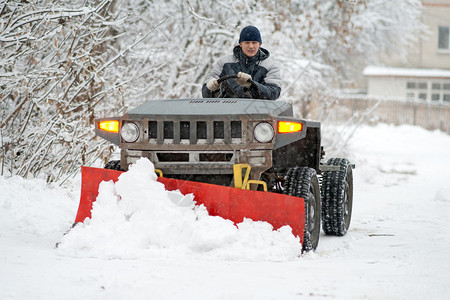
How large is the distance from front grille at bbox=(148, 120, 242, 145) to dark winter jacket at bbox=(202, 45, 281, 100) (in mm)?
1051

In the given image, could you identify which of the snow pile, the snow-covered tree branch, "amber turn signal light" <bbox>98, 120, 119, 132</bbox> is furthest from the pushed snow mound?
the snow-covered tree branch

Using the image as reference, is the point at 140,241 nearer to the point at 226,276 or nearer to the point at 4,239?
the point at 226,276

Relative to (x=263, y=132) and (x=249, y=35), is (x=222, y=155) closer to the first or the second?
(x=263, y=132)

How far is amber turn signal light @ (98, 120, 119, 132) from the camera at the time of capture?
5.69 meters

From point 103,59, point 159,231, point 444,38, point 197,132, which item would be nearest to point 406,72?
point 444,38

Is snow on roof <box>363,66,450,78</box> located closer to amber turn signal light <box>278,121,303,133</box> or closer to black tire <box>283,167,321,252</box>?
black tire <box>283,167,321,252</box>

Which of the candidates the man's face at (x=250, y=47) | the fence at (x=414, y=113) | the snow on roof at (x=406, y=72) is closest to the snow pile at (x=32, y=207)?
the man's face at (x=250, y=47)

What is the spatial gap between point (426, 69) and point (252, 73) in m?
36.3

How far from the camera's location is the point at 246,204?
17.1ft

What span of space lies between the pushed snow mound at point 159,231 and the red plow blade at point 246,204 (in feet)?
0.22

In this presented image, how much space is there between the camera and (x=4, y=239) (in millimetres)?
5457

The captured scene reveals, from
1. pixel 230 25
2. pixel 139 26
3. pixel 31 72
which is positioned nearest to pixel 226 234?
pixel 31 72

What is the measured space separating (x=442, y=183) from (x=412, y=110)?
24.0 metres

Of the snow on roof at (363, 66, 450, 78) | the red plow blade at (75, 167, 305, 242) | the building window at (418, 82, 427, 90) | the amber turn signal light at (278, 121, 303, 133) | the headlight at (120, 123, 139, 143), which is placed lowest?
the red plow blade at (75, 167, 305, 242)
